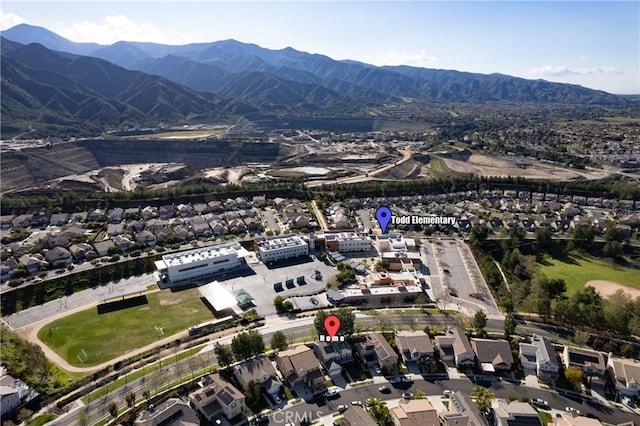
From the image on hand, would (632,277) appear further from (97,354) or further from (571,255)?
(97,354)

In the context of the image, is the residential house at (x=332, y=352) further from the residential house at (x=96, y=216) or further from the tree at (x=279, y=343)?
the residential house at (x=96, y=216)

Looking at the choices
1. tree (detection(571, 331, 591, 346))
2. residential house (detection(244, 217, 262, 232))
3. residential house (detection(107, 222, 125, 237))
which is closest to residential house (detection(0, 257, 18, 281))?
residential house (detection(107, 222, 125, 237))

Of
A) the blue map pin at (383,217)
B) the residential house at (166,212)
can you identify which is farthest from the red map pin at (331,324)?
the residential house at (166,212)

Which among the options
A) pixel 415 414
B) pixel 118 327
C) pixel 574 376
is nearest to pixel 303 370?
pixel 415 414

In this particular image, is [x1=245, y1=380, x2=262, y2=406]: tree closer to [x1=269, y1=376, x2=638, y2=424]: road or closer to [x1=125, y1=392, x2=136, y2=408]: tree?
[x1=269, y1=376, x2=638, y2=424]: road

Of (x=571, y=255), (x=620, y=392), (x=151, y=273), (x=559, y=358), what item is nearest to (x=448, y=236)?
(x=571, y=255)

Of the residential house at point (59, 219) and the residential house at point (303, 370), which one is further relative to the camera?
the residential house at point (59, 219)
